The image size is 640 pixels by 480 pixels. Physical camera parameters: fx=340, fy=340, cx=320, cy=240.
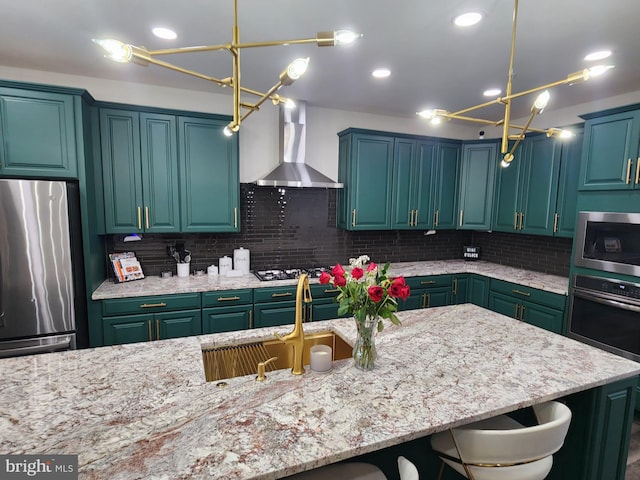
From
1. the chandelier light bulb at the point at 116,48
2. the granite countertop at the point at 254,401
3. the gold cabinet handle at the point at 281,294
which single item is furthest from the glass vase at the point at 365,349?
the gold cabinet handle at the point at 281,294

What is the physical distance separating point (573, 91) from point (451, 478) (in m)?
3.32

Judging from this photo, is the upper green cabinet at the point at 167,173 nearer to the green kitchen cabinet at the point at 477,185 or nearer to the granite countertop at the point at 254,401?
the granite countertop at the point at 254,401

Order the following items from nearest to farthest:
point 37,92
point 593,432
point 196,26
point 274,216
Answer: point 593,432
point 196,26
point 37,92
point 274,216

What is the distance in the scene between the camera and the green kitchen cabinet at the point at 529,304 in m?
3.09

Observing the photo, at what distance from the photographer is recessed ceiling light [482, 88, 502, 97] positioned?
3074 mm

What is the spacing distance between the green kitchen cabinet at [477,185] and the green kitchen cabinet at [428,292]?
82 cm

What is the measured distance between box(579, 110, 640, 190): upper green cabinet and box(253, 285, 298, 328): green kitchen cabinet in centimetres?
273

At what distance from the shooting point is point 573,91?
3074mm

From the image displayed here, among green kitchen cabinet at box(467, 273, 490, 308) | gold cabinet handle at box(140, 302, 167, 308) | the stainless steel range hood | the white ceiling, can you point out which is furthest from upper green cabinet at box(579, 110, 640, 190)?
gold cabinet handle at box(140, 302, 167, 308)

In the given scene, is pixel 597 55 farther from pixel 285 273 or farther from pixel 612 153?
pixel 285 273

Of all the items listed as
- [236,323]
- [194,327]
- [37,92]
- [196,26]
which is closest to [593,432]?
[236,323]

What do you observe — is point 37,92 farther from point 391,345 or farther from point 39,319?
point 391,345

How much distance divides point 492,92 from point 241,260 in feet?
9.48

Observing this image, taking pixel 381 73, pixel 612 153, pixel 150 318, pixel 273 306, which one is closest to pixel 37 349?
pixel 150 318
